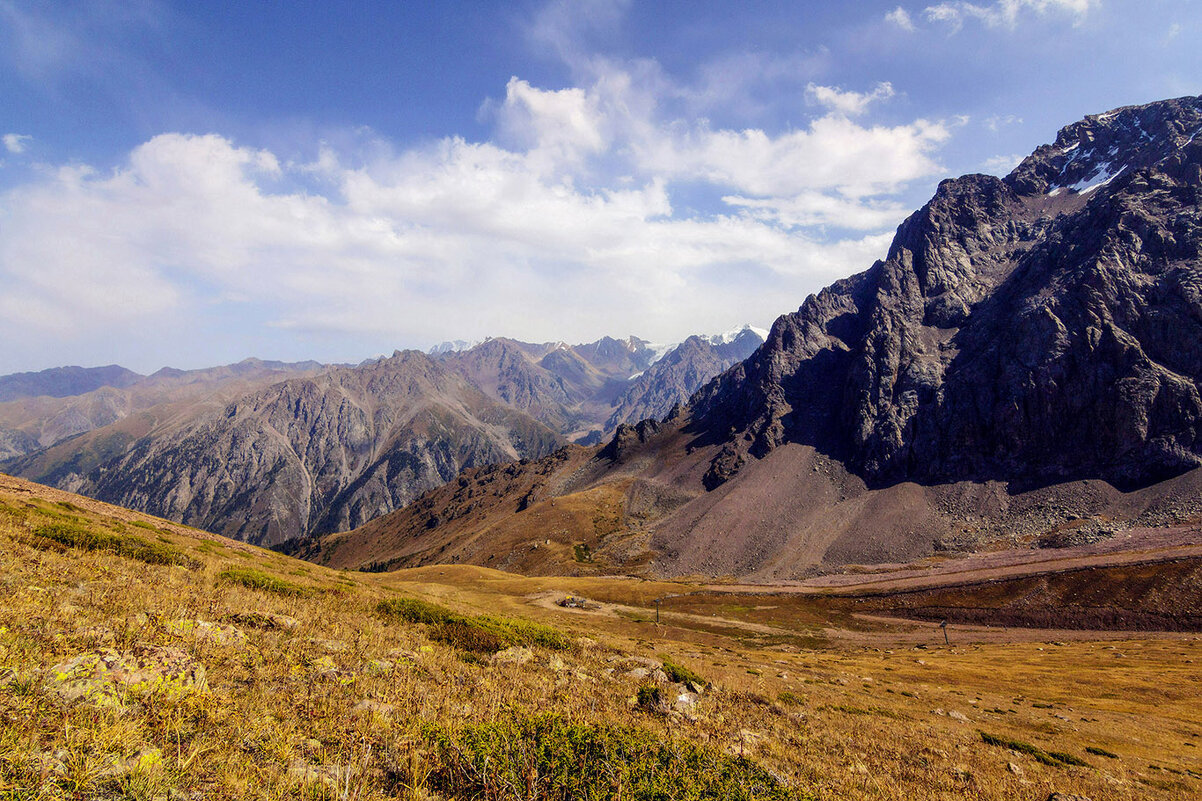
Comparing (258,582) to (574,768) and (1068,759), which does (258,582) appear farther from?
(1068,759)

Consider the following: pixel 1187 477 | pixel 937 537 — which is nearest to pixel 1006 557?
pixel 937 537

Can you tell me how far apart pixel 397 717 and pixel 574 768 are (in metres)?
4.06

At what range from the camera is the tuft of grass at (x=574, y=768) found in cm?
709

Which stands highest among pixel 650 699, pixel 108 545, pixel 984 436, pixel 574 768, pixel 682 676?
pixel 984 436

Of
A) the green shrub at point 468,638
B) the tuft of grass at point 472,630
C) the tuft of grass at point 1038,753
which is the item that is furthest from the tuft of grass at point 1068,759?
the green shrub at point 468,638

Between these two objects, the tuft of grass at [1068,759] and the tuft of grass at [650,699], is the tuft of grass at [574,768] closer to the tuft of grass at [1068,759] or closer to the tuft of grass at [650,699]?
the tuft of grass at [650,699]

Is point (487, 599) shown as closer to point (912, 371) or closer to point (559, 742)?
point (559, 742)

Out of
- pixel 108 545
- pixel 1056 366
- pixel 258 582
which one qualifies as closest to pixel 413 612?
pixel 258 582

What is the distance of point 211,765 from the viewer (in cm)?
618

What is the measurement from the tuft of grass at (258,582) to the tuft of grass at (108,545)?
7.58ft

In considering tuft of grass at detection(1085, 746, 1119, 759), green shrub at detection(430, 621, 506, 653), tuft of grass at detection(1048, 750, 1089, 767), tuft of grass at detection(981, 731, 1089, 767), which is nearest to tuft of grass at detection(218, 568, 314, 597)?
green shrub at detection(430, 621, 506, 653)

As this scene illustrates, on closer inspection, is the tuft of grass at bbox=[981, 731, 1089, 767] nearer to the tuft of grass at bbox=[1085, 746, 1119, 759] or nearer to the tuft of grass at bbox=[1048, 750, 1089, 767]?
the tuft of grass at bbox=[1048, 750, 1089, 767]

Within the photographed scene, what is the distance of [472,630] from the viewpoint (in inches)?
707

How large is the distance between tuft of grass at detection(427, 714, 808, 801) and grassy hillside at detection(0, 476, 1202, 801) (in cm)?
4
